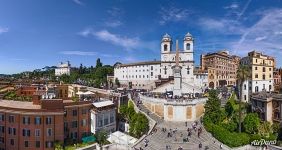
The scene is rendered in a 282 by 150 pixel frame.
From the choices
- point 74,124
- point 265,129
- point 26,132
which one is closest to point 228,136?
point 265,129

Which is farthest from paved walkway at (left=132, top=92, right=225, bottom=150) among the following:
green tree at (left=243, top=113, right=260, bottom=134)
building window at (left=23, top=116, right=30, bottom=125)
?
building window at (left=23, top=116, right=30, bottom=125)

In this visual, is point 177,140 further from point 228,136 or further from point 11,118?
point 11,118

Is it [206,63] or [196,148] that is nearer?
[196,148]

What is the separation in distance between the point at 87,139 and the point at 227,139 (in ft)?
84.7

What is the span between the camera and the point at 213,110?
216ft

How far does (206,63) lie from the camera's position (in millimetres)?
132750

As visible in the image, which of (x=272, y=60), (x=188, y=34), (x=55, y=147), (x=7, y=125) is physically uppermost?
(x=188, y=34)

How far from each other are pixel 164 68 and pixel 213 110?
57970 millimetres

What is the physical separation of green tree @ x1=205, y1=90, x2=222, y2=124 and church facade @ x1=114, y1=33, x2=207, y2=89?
45362 mm

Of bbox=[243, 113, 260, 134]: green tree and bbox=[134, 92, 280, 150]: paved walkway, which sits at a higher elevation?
bbox=[243, 113, 260, 134]: green tree

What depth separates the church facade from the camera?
4584 inches

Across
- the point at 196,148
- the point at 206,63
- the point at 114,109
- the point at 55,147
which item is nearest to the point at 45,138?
the point at 55,147

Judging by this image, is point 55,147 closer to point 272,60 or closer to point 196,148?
point 196,148

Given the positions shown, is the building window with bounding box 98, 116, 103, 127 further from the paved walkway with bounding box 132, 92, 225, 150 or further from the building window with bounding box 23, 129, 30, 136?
the building window with bounding box 23, 129, 30, 136
